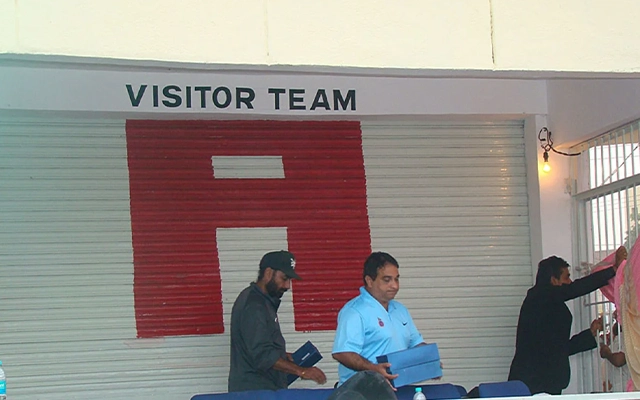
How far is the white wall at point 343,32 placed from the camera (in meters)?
5.50

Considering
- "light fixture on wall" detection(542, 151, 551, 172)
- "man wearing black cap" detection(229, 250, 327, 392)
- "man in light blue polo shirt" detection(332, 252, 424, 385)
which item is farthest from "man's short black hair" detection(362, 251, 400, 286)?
"light fixture on wall" detection(542, 151, 551, 172)

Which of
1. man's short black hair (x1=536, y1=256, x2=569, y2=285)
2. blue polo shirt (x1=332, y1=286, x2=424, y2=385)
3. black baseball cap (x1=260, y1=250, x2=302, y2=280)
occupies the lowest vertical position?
blue polo shirt (x1=332, y1=286, x2=424, y2=385)

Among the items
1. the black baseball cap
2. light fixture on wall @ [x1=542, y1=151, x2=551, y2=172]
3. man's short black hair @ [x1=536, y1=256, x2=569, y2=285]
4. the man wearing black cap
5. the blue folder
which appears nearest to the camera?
the blue folder

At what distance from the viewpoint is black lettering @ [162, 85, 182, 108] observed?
341 inches

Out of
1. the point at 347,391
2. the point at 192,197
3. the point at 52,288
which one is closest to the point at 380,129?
the point at 192,197

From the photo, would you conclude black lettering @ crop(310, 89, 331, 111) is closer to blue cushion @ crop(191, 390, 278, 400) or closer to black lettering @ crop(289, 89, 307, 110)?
black lettering @ crop(289, 89, 307, 110)

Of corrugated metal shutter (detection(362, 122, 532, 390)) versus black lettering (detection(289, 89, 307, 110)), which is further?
corrugated metal shutter (detection(362, 122, 532, 390))

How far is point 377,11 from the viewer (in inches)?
231

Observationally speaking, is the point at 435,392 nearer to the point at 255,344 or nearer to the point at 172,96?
the point at 255,344

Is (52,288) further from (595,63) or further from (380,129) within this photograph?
(595,63)

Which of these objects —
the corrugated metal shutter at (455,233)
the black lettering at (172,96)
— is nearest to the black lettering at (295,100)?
the corrugated metal shutter at (455,233)

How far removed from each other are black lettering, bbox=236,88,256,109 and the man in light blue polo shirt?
2931 millimetres

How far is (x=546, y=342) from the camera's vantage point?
7.86 meters

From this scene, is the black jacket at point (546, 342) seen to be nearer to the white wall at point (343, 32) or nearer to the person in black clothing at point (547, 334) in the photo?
the person in black clothing at point (547, 334)
